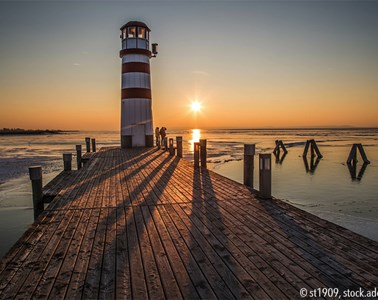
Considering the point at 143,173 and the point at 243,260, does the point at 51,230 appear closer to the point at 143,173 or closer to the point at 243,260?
the point at 243,260

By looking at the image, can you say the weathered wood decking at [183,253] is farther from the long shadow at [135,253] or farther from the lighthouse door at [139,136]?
the lighthouse door at [139,136]

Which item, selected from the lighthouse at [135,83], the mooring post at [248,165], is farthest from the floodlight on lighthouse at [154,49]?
the mooring post at [248,165]

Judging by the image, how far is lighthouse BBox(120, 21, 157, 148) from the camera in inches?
856

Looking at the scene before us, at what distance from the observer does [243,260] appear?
3.51 metres

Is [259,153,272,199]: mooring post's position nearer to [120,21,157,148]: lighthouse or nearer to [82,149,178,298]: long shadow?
[82,149,178,298]: long shadow

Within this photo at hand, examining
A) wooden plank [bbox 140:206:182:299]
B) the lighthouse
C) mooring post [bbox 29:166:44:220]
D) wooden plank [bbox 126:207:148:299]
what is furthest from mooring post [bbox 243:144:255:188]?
the lighthouse

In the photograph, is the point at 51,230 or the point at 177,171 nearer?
the point at 51,230

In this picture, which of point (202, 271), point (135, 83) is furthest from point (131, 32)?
point (202, 271)

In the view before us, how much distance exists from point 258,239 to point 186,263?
48.6 inches

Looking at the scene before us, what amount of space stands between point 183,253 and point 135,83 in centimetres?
1939

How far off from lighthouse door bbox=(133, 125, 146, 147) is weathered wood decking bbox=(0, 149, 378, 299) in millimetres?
16167

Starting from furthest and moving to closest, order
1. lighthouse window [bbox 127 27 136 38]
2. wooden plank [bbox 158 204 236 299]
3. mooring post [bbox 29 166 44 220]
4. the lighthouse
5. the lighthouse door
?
1. the lighthouse door
2. lighthouse window [bbox 127 27 136 38]
3. the lighthouse
4. mooring post [bbox 29 166 44 220]
5. wooden plank [bbox 158 204 236 299]

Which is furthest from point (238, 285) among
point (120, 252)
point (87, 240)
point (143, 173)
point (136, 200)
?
point (143, 173)

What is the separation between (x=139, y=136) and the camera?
2255cm
